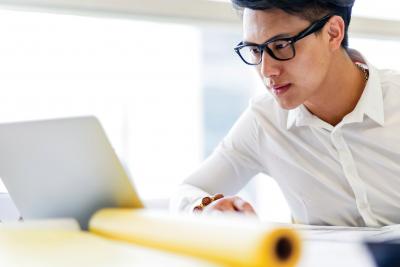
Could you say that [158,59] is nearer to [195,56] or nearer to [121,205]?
[195,56]

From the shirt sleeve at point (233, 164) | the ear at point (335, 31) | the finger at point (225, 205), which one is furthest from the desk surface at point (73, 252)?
the ear at point (335, 31)

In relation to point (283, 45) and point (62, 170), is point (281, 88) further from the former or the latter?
point (62, 170)

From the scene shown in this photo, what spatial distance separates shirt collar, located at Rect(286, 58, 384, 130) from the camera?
1.54 meters

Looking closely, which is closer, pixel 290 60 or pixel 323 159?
pixel 290 60

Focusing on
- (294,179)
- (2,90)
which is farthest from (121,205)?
(2,90)

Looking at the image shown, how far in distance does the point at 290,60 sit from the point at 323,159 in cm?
32

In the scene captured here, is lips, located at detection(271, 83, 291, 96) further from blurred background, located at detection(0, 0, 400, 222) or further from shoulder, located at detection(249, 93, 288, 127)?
blurred background, located at detection(0, 0, 400, 222)

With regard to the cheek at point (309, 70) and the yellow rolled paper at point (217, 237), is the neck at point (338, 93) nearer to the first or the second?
the cheek at point (309, 70)

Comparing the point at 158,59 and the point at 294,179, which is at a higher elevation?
the point at 158,59

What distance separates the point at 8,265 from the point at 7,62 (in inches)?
65.1

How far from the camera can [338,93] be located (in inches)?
64.2

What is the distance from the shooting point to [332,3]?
155 centimetres

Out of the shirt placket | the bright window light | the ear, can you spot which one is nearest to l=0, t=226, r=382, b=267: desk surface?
the shirt placket

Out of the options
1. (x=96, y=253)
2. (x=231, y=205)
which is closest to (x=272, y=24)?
(x=231, y=205)
